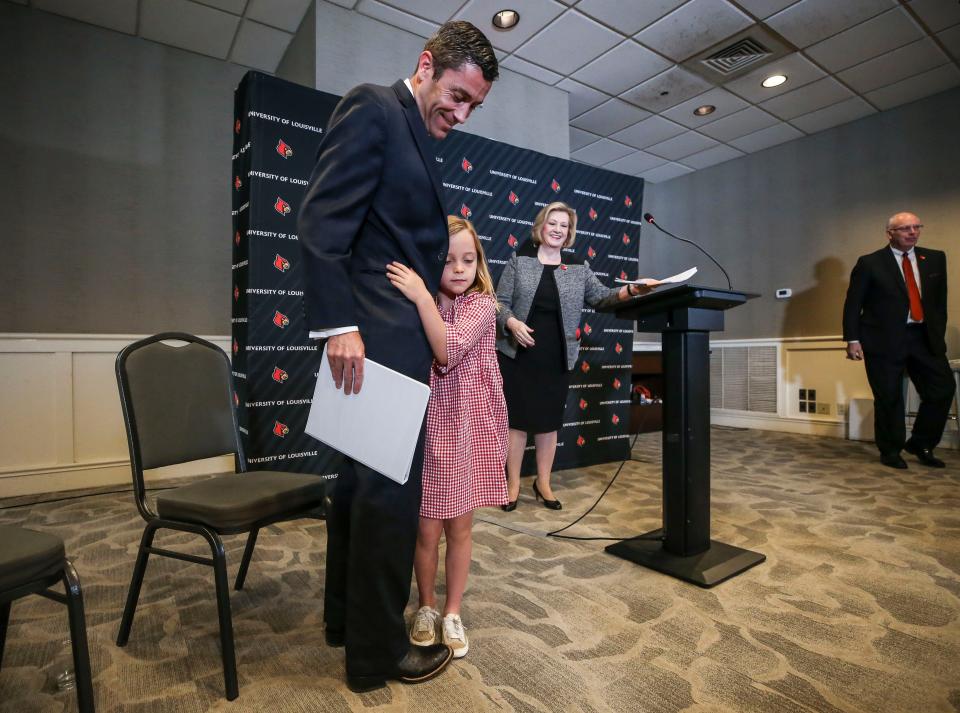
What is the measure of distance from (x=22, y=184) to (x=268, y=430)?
222 centimetres

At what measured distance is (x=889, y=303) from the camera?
3682 mm

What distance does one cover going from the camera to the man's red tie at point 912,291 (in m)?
3.67

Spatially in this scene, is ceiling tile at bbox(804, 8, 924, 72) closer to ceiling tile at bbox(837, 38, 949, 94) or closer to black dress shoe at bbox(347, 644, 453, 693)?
ceiling tile at bbox(837, 38, 949, 94)

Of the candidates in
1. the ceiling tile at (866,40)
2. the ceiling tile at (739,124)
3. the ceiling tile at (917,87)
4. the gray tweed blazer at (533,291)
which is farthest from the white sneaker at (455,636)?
the ceiling tile at (917,87)

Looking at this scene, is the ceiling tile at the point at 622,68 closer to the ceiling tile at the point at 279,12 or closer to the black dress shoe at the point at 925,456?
the ceiling tile at the point at 279,12

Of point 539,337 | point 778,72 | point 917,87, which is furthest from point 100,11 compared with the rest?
point 917,87

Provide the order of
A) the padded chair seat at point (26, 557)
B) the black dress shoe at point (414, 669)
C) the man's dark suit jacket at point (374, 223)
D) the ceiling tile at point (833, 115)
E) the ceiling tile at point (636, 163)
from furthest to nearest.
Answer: the ceiling tile at point (636, 163)
the ceiling tile at point (833, 115)
the black dress shoe at point (414, 669)
the man's dark suit jacket at point (374, 223)
the padded chair seat at point (26, 557)

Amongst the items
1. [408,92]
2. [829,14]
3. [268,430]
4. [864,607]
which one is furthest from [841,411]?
[408,92]

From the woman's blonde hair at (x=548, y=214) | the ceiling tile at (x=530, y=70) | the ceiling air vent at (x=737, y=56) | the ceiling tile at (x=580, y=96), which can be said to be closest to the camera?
the woman's blonde hair at (x=548, y=214)

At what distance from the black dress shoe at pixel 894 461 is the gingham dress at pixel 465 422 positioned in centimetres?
341

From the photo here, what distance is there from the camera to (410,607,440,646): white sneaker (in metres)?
1.38

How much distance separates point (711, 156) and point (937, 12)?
2.44 meters

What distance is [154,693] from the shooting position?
1.22 meters

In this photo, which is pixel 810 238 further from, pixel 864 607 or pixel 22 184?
pixel 22 184
